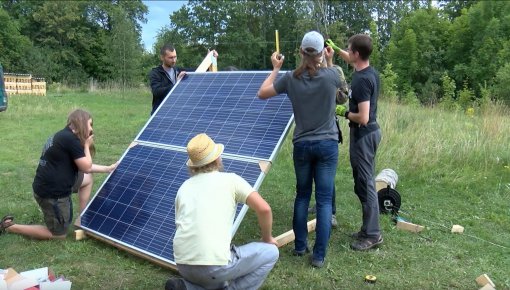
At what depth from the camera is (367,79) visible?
15.1 feet

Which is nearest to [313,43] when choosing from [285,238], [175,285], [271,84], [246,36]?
[271,84]

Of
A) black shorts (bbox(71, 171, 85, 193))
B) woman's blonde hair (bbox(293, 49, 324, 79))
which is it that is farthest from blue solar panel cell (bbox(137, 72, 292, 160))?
black shorts (bbox(71, 171, 85, 193))

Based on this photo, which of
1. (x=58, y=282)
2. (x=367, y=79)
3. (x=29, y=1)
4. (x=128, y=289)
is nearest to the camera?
(x=58, y=282)

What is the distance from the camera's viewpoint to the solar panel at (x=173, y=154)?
4648mm

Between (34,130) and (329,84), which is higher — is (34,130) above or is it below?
below

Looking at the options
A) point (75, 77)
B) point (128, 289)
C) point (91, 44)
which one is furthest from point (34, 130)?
point (91, 44)

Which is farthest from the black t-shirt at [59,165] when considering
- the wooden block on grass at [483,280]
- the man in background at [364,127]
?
the wooden block on grass at [483,280]

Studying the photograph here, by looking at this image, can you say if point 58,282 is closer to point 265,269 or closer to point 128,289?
point 128,289

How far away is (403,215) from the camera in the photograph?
619 centimetres

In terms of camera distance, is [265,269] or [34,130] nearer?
[265,269]

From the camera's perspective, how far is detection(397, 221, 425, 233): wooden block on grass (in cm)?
558

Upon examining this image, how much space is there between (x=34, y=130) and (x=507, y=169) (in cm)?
1187

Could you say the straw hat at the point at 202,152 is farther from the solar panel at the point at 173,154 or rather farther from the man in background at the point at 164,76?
the man in background at the point at 164,76

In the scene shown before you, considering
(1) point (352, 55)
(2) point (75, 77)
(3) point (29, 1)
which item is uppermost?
(3) point (29, 1)
